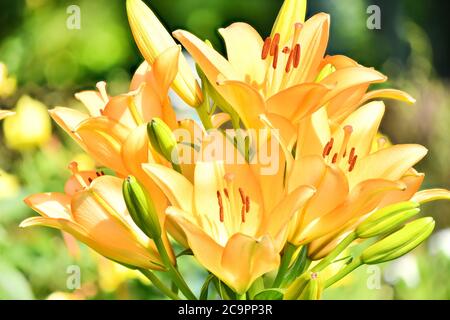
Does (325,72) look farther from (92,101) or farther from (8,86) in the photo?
(8,86)

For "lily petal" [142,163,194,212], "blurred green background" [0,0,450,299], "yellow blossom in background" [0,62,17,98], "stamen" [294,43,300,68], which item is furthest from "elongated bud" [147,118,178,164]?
"yellow blossom in background" [0,62,17,98]

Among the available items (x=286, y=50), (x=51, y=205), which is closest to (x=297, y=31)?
(x=286, y=50)

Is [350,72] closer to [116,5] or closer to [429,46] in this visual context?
[116,5]

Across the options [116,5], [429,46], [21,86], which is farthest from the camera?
[429,46]

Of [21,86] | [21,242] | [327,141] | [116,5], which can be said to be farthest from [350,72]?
[21,86]

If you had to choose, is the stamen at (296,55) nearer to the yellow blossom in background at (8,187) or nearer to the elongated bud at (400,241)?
the elongated bud at (400,241)

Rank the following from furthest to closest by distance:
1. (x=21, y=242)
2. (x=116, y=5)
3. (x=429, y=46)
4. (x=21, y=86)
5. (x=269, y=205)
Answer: (x=429, y=46)
(x=21, y=86)
(x=116, y=5)
(x=21, y=242)
(x=269, y=205)

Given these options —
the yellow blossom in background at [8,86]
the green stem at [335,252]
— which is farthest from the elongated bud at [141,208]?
the yellow blossom in background at [8,86]

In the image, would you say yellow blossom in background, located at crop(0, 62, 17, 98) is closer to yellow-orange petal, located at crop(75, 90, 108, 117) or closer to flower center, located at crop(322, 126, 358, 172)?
yellow-orange petal, located at crop(75, 90, 108, 117)
